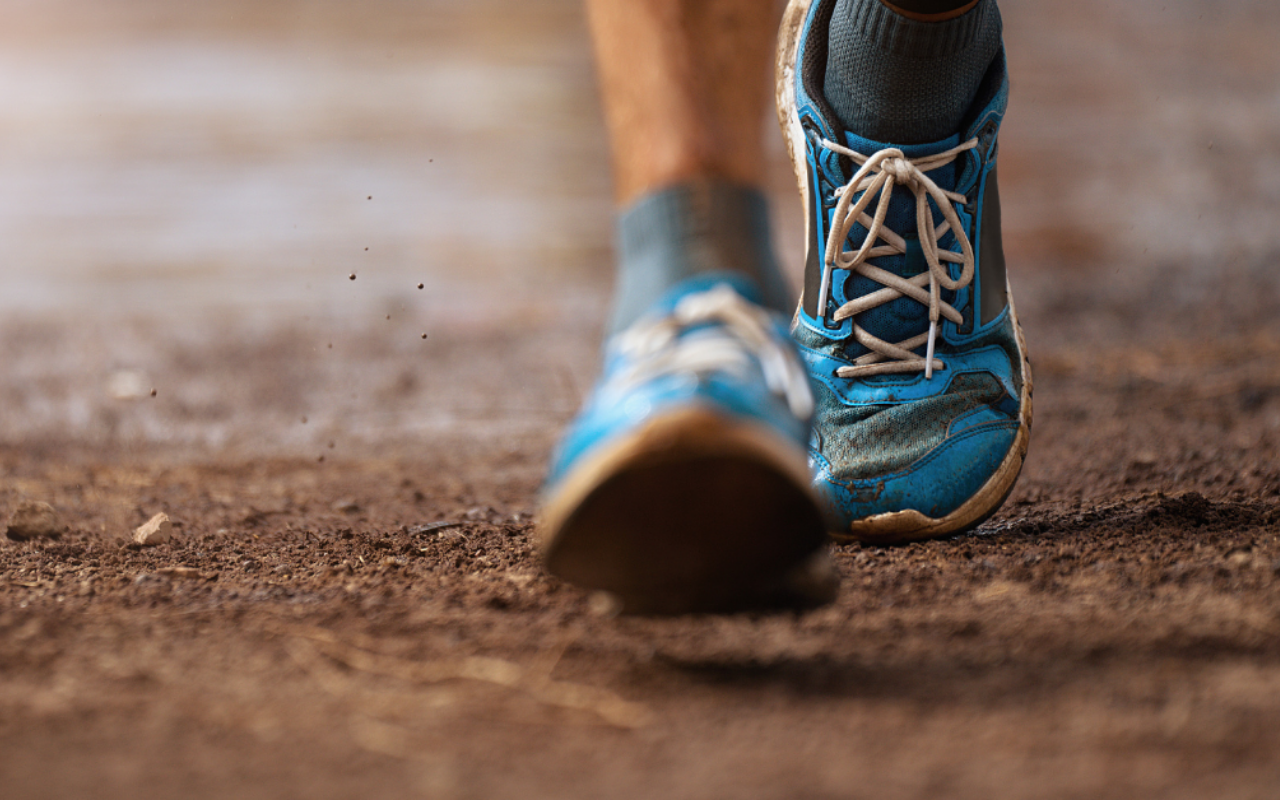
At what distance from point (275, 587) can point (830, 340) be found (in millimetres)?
700

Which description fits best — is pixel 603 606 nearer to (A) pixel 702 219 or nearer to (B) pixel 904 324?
(A) pixel 702 219

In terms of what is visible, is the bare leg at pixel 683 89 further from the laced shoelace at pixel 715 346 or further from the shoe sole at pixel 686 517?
the shoe sole at pixel 686 517

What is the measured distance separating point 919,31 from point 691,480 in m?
0.70

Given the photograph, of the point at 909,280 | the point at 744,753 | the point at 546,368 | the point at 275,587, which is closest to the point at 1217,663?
the point at 744,753

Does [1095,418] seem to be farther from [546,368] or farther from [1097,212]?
[1097,212]

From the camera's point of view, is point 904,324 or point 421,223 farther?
point 421,223

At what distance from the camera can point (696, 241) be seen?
984 mm

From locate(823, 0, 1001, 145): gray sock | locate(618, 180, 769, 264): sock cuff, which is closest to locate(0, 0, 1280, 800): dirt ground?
locate(618, 180, 769, 264): sock cuff

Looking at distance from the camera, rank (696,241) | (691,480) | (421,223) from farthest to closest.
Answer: (421,223)
(696,241)
(691,480)

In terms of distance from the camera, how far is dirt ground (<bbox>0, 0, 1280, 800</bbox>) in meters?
0.74

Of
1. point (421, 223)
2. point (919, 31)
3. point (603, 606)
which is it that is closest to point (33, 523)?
point (603, 606)

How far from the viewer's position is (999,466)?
52.1 inches

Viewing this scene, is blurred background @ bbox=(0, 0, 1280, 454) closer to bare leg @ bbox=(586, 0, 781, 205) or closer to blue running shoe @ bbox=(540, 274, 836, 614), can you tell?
bare leg @ bbox=(586, 0, 781, 205)

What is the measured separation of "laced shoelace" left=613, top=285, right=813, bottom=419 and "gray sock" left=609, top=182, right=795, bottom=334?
1.4 inches
